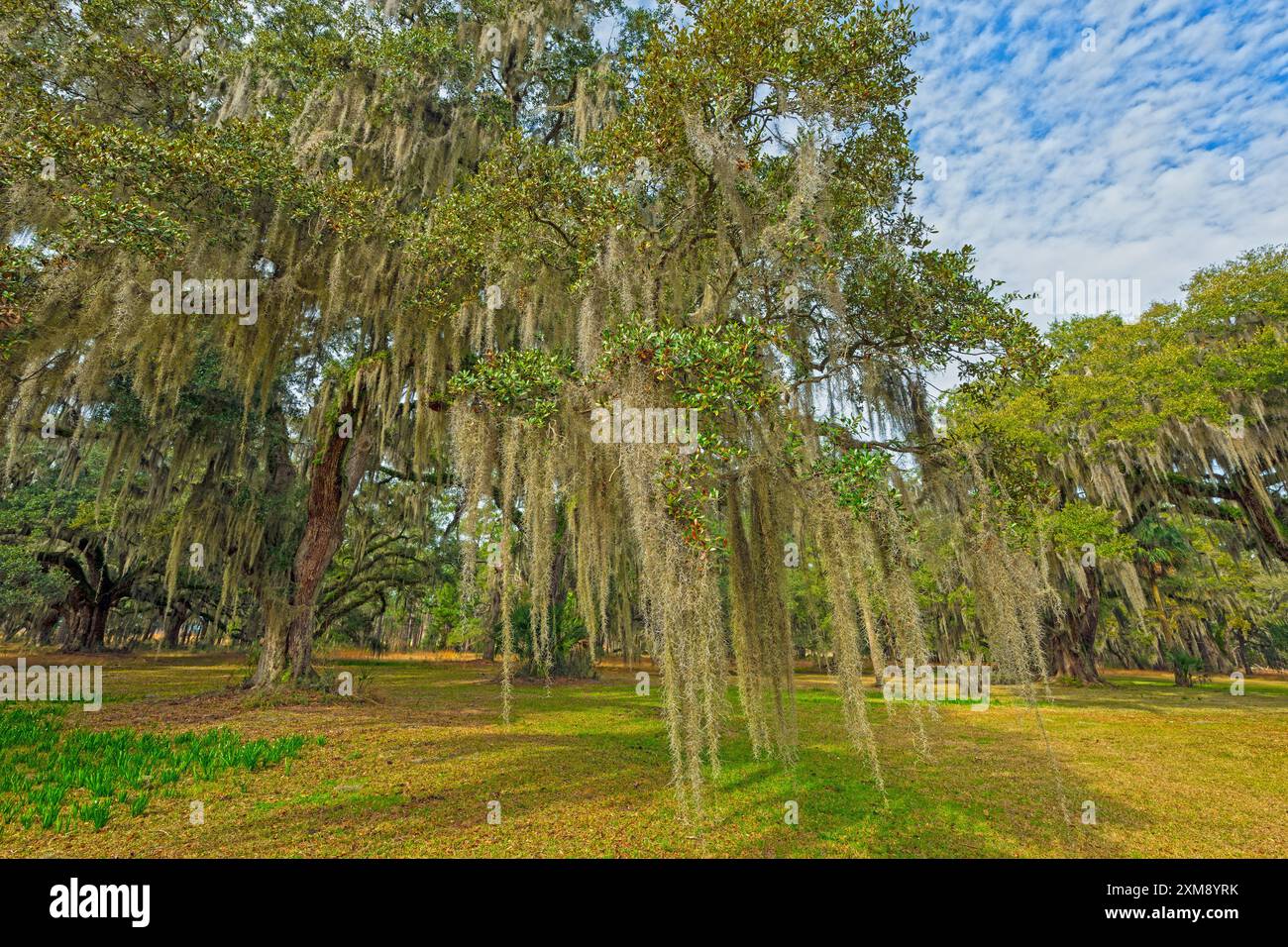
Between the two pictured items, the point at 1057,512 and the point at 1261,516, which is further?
the point at 1057,512

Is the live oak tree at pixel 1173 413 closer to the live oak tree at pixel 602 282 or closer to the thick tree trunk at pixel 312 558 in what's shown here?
the live oak tree at pixel 602 282

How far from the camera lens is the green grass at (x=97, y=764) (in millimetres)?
4934

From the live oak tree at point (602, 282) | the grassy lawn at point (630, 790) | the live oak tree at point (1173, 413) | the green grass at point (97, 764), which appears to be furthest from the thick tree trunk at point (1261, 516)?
the green grass at point (97, 764)

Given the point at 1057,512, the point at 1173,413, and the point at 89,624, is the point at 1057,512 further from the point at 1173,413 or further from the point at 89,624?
the point at 89,624

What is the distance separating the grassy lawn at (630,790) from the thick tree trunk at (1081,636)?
325 inches

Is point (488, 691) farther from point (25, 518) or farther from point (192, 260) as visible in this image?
point (25, 518)

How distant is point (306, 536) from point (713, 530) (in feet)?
32.5
